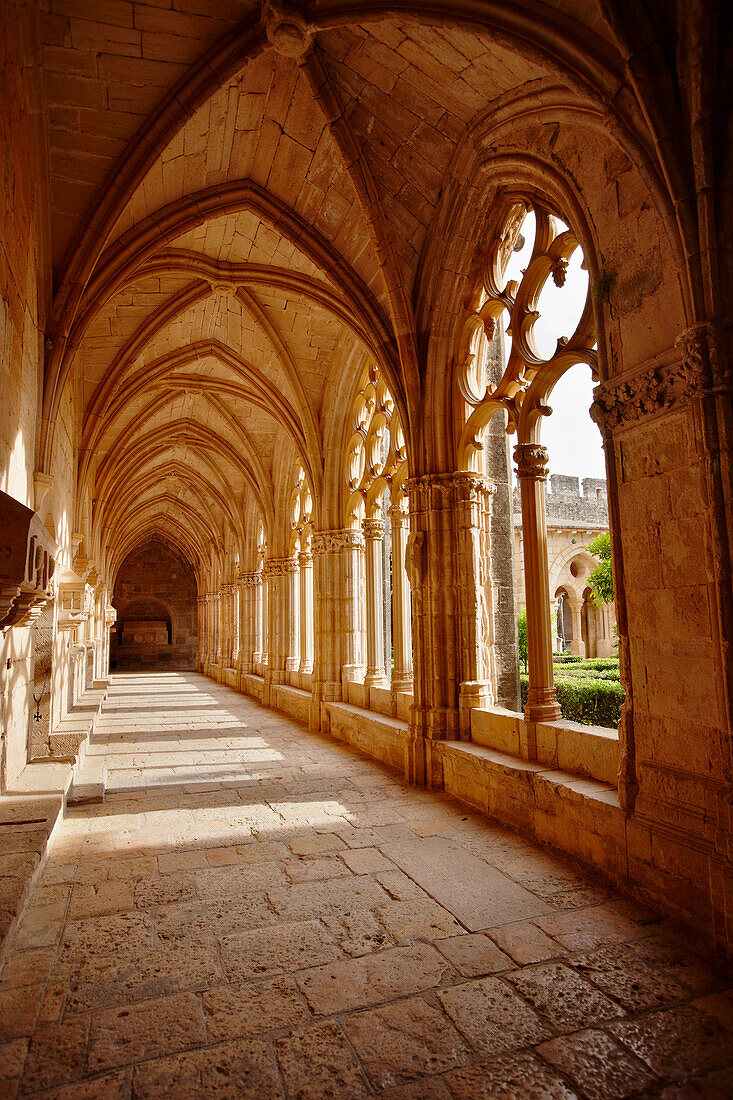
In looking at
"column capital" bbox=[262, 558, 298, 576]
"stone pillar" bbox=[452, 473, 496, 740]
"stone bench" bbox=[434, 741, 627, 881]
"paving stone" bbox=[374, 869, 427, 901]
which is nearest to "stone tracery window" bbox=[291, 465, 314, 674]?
"column capital" bbox=[262, 558, 298, 576]

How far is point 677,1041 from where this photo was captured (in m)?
2.03

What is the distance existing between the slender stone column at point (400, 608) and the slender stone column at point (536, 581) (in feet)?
7.41

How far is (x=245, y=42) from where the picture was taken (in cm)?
425

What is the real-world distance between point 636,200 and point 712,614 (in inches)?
79.5

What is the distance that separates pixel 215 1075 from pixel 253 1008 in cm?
34

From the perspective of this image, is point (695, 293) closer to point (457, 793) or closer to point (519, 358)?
point (519, 358)

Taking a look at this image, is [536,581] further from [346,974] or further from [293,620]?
[293,620]

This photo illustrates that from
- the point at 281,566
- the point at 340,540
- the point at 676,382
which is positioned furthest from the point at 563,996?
the point at 281,566

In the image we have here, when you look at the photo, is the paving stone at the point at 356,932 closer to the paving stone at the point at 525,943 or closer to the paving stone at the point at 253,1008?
the paving stone at the point at 253,1008

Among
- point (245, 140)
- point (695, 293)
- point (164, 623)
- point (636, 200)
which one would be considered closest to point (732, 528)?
point (695, 293)

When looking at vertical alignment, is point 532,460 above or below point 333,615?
above

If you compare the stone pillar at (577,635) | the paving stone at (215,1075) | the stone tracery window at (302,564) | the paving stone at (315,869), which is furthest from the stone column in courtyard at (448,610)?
the stone pillar at (577,635)

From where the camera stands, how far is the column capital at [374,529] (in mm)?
7852

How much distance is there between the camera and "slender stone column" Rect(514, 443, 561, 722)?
14.1ft
